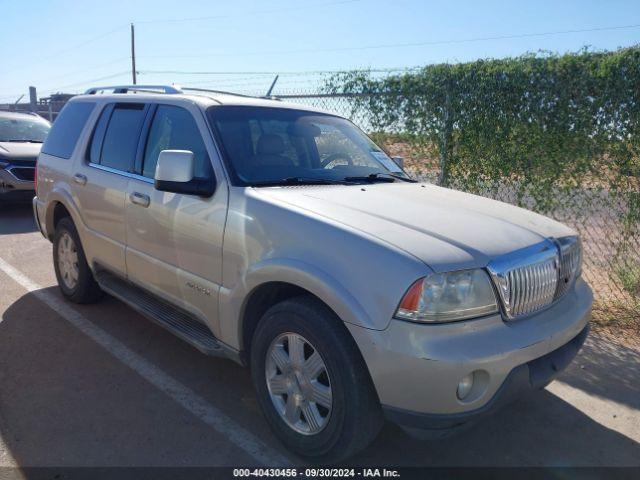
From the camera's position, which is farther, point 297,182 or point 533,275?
point 297,182

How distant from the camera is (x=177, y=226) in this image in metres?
3.29

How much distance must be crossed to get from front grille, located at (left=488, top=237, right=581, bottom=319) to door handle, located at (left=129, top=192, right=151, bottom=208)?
7.70 ft

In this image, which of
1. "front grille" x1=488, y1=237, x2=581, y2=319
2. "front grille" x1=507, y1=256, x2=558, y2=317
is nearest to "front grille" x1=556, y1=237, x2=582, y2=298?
"front grille" x1=488, y1=237, x2=581, y2=319

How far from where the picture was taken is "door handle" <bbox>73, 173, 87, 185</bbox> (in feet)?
14.3

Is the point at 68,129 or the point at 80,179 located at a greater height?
the point at 68,129

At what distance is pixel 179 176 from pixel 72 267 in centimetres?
250

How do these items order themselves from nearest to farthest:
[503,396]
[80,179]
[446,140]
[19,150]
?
[503,396] → [80,179] → [446,140] → [19,150]

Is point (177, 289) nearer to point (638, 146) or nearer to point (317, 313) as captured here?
point (317, 313)

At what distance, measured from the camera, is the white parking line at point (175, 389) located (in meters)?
2.87

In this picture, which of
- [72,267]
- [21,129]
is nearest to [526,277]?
[72,267]

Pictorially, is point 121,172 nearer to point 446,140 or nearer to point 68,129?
point 68,129

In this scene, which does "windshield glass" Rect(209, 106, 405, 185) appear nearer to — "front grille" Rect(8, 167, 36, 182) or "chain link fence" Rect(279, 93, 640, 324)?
"chain link fence" Rect(279, 93, 640, 324)

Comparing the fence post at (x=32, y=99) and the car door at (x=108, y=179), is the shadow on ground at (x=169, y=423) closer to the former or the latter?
the car door at (x=108, y=179)

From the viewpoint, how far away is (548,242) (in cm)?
276
